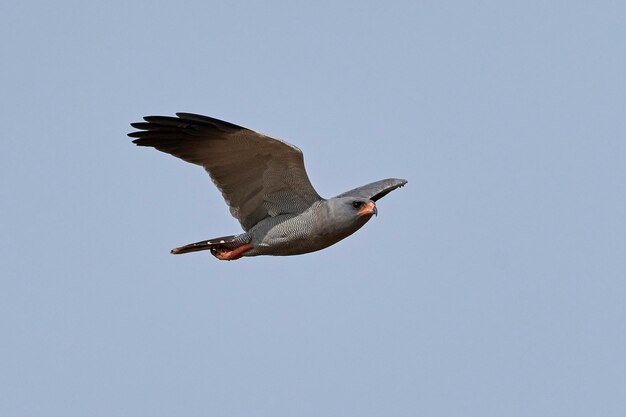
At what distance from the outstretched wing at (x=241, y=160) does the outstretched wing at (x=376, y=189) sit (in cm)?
208

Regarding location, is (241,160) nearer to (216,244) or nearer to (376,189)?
(216,244)

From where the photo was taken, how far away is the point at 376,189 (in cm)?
2214

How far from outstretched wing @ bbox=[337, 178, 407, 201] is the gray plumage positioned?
6.86ft

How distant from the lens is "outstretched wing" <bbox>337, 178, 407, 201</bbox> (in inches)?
862

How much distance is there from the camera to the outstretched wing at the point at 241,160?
18953 mm

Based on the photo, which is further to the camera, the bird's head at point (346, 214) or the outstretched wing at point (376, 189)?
the outstretched wing at point (376, 189)

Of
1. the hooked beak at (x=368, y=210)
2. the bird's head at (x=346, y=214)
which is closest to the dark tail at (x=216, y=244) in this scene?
Result: the bird's head at (x=346, y=214)

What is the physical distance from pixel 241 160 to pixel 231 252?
1.57 metres

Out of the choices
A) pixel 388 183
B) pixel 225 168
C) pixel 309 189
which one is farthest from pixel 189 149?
pixel 388 183

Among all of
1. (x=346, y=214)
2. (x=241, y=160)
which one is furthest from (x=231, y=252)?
(x=346, y=214)

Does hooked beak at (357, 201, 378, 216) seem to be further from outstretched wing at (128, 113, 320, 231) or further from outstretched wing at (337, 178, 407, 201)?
outstretched wing at (337, 178, 407, 201)

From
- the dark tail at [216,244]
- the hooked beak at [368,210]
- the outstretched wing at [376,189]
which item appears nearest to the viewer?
the hooked beak at [368,210]

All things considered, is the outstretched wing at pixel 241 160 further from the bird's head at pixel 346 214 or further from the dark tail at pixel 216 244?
the bird's head at pixel 346 214

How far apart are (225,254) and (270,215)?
0.91 meters
